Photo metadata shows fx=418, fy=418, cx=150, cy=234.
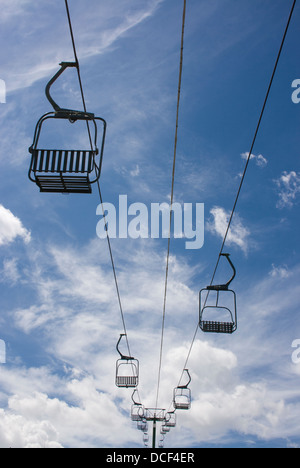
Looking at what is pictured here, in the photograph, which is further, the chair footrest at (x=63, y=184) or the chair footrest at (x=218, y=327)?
the chair footrest at (x=218, y=327)

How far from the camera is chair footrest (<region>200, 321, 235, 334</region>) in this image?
33.3 ft

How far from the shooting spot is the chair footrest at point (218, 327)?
1015cm

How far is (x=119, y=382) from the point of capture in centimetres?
1667

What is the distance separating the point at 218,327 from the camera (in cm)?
1024

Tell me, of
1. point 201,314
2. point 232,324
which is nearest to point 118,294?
point 201,314

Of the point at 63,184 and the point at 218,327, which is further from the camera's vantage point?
the point at 218,327

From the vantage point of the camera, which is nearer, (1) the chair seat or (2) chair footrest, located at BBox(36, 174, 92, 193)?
(2) chair footrest, located at BBox(36, 174, 92, 193)

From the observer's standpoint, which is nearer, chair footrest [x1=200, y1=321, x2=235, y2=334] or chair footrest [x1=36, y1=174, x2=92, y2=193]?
chair footrest [x1=36, y1=174, x2=92, y2=193]

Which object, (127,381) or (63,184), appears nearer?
(63,184)

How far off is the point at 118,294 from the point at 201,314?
2.52 m

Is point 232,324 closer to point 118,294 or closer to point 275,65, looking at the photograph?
point 118,294

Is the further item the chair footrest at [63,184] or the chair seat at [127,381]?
the chair seat at [127,381]
